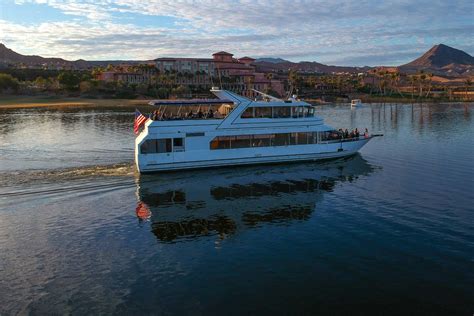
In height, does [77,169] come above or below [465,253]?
above

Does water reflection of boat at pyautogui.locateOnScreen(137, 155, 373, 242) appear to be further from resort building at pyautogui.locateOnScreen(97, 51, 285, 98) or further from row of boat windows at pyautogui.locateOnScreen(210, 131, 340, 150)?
resort building at pyautogui.locateOnScreen(97, 51, 285, 98)

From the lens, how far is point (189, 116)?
41.4 metres

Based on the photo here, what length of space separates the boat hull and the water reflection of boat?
841 millimetres

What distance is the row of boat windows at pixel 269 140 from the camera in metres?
41.7

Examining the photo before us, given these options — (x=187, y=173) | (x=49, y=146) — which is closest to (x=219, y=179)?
(x=187, y=173)

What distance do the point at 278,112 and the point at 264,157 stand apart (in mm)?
4773

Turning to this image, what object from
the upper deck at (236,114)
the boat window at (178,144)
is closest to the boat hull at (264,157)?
the boat window at (178,144)

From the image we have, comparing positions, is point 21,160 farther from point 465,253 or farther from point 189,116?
point 465,253

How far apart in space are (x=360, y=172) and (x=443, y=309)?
24523mm

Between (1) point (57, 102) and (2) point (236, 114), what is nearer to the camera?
(2) point (236, 114)

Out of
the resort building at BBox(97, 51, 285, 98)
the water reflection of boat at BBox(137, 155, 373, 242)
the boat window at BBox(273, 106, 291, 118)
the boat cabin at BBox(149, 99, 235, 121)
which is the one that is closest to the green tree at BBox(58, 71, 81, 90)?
the resort building at BBox(97, 51, 285, 98)

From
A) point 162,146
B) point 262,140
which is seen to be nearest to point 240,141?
point 262,140

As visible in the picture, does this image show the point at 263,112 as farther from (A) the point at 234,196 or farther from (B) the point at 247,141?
(A) the point at 234,196

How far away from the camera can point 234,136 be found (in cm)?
4188
